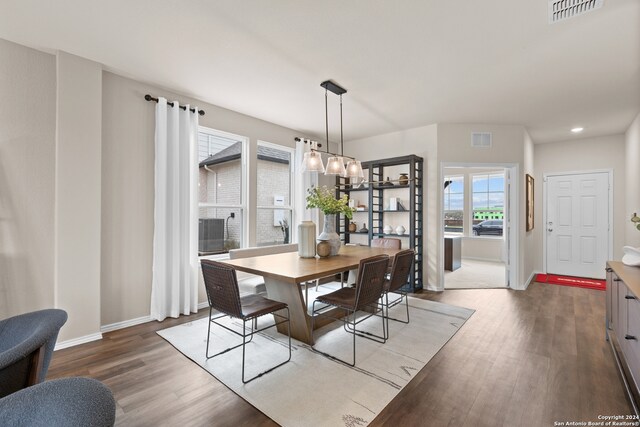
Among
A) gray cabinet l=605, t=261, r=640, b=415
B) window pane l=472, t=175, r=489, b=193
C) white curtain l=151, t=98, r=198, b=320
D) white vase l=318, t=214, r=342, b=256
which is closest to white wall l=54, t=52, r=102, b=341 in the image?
white curtain l=151, t=98, r=198, b=320

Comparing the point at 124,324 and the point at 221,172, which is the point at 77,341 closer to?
the point at 124,324

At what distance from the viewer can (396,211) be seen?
515 cm

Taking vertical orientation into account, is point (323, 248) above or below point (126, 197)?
below

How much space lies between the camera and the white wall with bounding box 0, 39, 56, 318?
2564mm

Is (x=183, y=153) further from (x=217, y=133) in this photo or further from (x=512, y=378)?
(x=512, y=378)

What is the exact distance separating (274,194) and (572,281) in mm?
5599

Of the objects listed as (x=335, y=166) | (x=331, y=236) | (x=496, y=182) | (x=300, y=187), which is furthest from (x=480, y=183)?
(x=331, y=236)

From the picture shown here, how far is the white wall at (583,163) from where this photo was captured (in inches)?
206

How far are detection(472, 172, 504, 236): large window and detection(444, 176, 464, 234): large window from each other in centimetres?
30

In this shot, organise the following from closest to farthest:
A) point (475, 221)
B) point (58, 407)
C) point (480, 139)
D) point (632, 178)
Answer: point (58, 407)
point (632, 178)
point (480, 139)
point (475, 221)

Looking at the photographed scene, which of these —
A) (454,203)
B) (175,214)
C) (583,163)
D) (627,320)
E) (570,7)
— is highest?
(570,7)

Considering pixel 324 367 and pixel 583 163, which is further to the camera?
pixel 583 163

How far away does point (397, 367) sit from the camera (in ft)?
7.93

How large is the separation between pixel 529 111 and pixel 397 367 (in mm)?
4001
